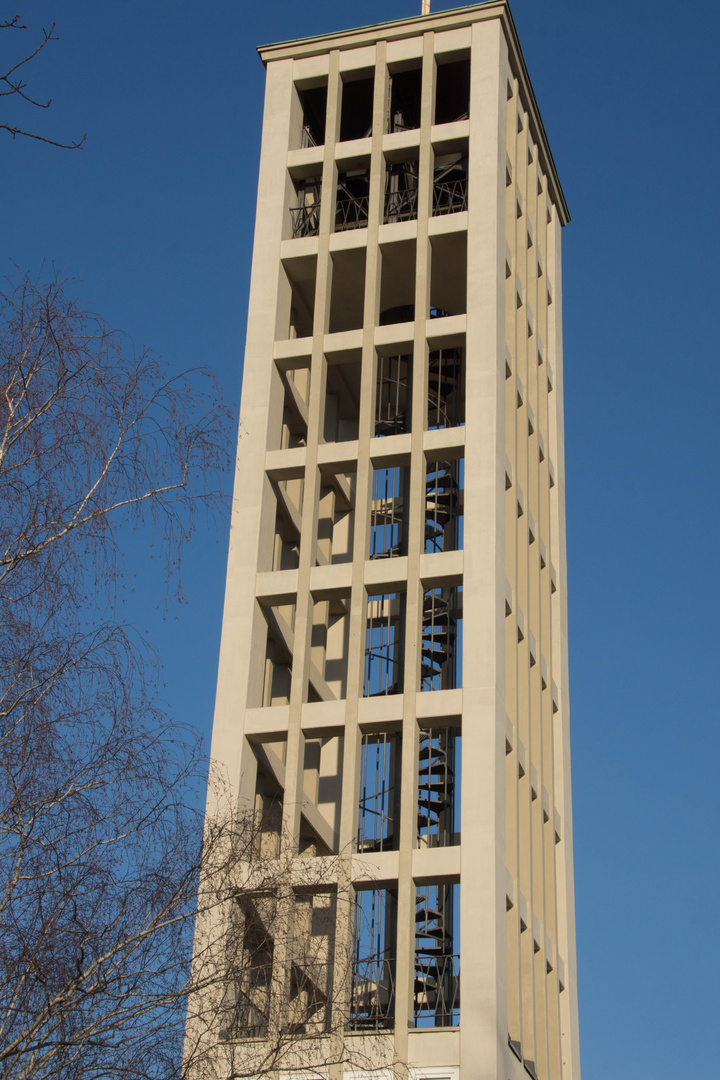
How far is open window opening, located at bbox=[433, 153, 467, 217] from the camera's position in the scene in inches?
1437

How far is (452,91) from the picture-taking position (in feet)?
130

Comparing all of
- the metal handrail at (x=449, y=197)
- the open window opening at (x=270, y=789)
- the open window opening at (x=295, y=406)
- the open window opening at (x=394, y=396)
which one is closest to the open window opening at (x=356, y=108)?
the metal handrail at (x=449, y=197)

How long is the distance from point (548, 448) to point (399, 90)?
1035 centimetres

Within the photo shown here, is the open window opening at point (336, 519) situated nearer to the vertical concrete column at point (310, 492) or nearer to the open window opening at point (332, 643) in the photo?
the open window opening at point (332, 643)

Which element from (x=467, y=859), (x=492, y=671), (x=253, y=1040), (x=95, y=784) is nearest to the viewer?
(x=95, y=784)

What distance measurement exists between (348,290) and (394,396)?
3219 millimetres

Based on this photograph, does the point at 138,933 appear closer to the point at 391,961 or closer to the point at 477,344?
the point at 391,961

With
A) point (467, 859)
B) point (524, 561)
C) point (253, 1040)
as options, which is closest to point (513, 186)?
point (524, 561)

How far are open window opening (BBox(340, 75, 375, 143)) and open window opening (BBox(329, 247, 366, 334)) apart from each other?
423 cm

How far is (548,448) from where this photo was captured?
39.3 meters

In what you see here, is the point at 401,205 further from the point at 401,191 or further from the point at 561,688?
the point at 561,688

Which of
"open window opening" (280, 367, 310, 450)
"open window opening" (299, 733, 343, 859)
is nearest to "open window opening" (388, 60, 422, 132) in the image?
"open window opening" (280, 367, 310, 450)

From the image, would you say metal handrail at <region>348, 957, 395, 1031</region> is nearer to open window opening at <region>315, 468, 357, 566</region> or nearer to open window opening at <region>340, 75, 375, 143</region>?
open window opening at <region>315, 468, 357, 566</region>

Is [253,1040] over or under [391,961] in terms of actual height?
under
